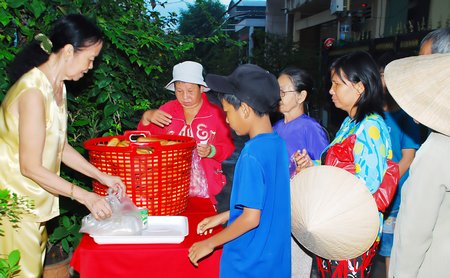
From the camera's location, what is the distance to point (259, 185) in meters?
1.85

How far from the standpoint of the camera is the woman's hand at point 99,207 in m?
2.01

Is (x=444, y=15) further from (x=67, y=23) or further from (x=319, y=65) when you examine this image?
(x=67, y=23)

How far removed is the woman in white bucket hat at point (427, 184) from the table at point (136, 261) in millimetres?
862

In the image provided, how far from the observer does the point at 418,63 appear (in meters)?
1.75

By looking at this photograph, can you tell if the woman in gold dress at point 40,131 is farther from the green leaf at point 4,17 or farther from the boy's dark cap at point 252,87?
the boy's dark cap at point 252,87

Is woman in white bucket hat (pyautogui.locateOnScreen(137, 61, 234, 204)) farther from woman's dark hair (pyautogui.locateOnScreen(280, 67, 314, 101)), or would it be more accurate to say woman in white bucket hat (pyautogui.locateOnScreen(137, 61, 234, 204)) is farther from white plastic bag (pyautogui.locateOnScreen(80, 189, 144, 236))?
white plastic bag (pyautogui.locateOnScreen(80, 189, 144, 236))

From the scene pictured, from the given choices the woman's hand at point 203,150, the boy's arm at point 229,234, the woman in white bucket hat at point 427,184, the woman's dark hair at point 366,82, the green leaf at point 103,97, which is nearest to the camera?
the woman in white bucket hat at point 427,184

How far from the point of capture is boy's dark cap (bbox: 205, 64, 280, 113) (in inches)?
77.1

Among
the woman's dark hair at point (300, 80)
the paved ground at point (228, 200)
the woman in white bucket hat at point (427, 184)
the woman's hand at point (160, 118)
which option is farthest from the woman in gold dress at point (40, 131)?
the paved ground at point (228, 200)

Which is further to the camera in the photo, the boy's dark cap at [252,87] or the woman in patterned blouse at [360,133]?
the woman in patterned blouse at [360,133]

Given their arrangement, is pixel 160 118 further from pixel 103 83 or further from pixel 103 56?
pixel 103 56

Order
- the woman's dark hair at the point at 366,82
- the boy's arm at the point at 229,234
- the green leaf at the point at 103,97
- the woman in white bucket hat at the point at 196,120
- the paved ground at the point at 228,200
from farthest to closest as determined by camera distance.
Result: the paved ground at the point at 228,200 < the woman in white bucket hat at the point at 196,120 < the green leaf at the point at 103,97 < the woman's dark hair at the point at 366,82 < the boy's arm at the point at 229,234

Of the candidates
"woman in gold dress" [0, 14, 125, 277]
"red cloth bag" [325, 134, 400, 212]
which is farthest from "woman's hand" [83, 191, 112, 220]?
"red cloth bag" [325, 134, 400, 212]

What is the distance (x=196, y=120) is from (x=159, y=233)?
123cm
